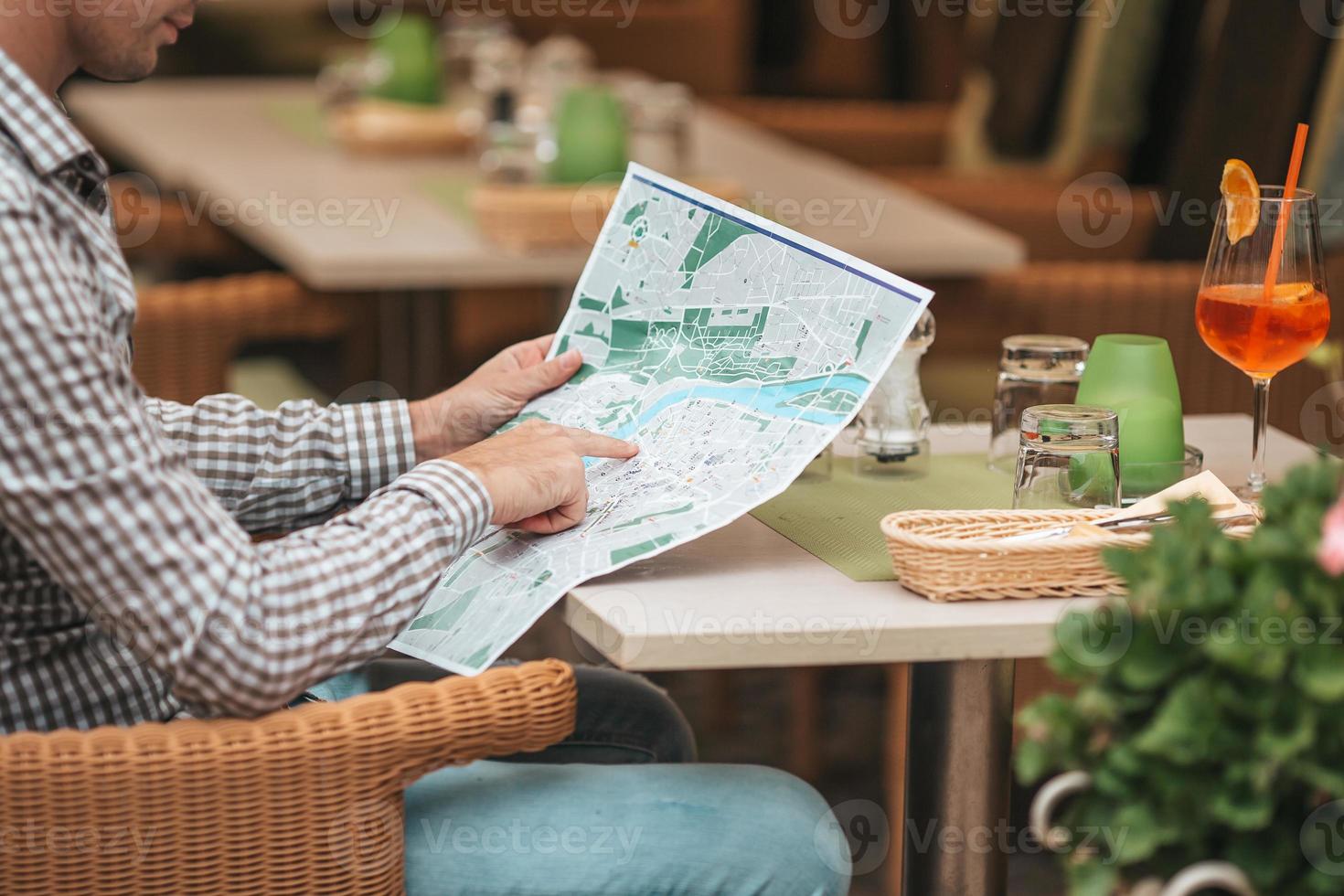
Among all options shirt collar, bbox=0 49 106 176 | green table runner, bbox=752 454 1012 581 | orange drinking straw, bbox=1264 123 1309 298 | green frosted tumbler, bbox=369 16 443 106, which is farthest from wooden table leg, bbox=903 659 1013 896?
green frosted tumbler, bbox=369 16 443 106

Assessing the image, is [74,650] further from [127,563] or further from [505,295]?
[505,295]

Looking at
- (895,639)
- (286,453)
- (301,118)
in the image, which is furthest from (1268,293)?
(301,118)

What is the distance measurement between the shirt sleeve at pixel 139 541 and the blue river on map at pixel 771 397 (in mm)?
265

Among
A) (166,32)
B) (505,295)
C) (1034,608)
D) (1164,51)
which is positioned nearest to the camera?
(1034,608)

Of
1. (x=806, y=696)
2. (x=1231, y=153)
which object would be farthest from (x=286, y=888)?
(x=1231, y=153)

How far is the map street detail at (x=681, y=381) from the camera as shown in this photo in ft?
3.47

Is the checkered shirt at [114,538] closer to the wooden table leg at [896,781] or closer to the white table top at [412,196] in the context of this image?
the wooden table leg at [896,781]

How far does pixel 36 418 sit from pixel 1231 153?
2.22 meters

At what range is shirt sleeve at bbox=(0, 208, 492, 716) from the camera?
34.8 inches

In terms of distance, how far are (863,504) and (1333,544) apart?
0.56 meters

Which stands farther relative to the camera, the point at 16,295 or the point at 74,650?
the point at 74,650

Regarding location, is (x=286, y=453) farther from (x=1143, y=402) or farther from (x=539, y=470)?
(x=1143, y=402)

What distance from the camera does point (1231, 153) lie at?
8.77ft

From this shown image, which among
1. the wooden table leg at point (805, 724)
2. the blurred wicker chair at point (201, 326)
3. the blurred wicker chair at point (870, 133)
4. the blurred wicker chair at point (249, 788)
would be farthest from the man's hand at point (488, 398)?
the blurred wicker chair at point (870, 133)
